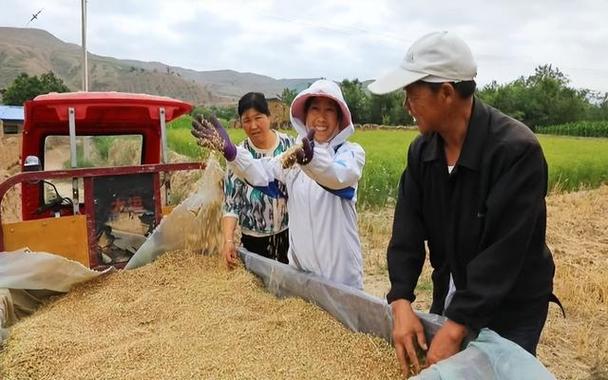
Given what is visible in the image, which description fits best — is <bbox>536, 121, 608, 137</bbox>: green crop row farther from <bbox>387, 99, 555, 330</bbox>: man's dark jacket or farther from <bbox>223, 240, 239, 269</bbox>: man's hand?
<bbox>387, 99, 555, 330</bbox>: man's dark jacket

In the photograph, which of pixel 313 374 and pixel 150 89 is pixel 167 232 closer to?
pixel 313 374

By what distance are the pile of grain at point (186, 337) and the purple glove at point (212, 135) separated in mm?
698

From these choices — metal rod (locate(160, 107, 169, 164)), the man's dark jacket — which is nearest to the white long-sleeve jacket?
the man's dark jacket

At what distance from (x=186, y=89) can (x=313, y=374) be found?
95860 mm

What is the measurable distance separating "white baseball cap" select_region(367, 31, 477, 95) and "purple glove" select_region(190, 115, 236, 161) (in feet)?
3.39

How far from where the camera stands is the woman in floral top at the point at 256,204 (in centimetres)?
297

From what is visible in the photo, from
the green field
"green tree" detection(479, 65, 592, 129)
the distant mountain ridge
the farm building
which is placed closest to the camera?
the green field

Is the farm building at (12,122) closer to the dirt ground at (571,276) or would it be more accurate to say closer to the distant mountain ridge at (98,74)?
the dirt ground at (571,276)

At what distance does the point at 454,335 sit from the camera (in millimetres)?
1595

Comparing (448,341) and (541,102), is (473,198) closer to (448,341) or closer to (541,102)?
(448,341)

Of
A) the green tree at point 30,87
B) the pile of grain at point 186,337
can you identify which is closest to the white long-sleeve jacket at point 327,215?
the pile of grain at point 186,337

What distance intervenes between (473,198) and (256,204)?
5.13 feet

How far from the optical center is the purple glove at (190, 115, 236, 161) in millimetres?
2408

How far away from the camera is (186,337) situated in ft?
7.25
